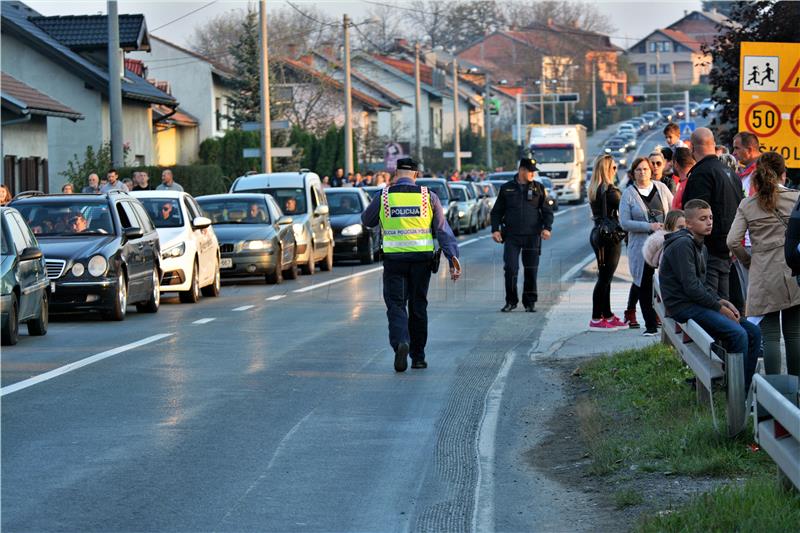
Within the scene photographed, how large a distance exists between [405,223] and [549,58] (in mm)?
128615

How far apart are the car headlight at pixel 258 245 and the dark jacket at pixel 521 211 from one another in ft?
23.2

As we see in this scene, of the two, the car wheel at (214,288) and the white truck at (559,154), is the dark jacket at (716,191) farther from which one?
the white truck at (559,154)

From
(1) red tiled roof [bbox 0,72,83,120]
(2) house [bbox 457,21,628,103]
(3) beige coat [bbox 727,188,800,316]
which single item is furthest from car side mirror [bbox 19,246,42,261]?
(2) house [bbox 457,21,628,103]

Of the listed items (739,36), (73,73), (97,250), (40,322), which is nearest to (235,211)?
(97,250)

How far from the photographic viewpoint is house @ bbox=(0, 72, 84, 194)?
111 feet

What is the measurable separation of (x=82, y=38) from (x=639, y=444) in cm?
4117

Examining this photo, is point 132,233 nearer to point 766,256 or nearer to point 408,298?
point 408,298

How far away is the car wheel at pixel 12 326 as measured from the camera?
587 inches

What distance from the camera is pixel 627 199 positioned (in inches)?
605

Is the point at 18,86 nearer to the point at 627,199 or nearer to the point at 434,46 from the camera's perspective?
the point at 627,199

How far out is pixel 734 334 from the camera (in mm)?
9547

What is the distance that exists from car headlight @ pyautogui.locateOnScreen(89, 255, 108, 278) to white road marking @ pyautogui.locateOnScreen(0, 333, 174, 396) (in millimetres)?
1908

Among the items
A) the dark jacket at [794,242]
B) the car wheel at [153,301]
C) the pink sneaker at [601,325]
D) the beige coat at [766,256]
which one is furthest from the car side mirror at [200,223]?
the dark jacket at [794,242]

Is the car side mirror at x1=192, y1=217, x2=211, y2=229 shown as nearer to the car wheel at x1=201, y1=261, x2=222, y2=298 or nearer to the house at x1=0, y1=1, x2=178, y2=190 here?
the car wheel at x1=201, y1=261, x2=222, y2=298
